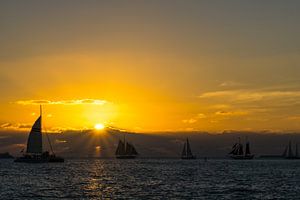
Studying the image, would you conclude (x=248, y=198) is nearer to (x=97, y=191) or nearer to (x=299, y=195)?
(x=299, y=195)

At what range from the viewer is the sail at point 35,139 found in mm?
184500

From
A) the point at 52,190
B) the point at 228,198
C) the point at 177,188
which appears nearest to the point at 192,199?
the point at 228,198

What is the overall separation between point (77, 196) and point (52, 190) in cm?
1162

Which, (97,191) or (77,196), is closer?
(77,196)

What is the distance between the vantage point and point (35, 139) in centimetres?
18550

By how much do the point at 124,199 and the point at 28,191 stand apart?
63.9ft

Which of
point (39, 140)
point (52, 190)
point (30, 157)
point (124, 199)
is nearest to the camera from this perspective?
point (124, 199)

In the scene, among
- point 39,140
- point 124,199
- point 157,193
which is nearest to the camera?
point 124,199

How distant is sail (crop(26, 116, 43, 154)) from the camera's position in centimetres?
18450

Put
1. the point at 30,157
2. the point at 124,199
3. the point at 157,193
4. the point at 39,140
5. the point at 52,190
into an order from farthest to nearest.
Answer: the point at 30,157 < the point at 39,140 < the point at 52,190 < the point at 157,193 < the point at 124,199

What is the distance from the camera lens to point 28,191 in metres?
83.0

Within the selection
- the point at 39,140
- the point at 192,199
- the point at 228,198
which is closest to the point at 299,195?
the point at 228,198

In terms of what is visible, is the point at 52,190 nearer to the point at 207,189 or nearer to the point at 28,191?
the point at 28,191

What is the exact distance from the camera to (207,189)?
290 feet
